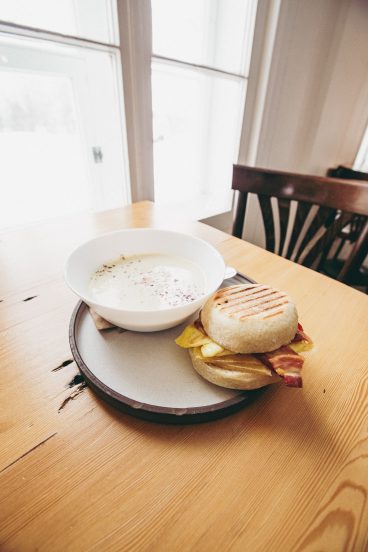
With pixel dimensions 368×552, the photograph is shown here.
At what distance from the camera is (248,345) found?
30 cm

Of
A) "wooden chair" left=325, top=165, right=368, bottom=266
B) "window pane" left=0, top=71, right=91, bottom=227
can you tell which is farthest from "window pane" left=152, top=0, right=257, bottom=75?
"wooden chair" left=325, top=165, right=368, bottom=266

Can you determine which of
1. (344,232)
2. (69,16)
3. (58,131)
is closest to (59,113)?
(58,131)

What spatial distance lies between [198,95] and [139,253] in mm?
1370

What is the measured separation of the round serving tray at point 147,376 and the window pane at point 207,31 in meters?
1.19

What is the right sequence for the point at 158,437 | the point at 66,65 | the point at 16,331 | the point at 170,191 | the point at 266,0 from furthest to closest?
the point at 170,191 < the point at 266,0 < the point at 66,65 < the point at 16,331 < the point at 158,437

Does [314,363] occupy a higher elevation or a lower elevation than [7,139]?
lower

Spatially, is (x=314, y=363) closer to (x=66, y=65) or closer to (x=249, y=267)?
(x=249, y=267)

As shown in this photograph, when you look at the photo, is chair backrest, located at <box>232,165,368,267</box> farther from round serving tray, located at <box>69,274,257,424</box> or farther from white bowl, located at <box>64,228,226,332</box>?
round serving tray, located at <box>69,274,257,424</box>

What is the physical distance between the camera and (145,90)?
40.9 inches

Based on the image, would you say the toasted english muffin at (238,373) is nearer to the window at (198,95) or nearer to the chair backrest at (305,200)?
the chair backrest at (305,200)

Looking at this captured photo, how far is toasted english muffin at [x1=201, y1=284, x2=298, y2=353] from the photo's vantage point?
30 centimetres

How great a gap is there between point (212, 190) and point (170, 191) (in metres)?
0.35

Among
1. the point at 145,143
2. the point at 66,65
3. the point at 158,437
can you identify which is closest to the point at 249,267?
the point at 158,437

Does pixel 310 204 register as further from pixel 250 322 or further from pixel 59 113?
pixel 59 113
